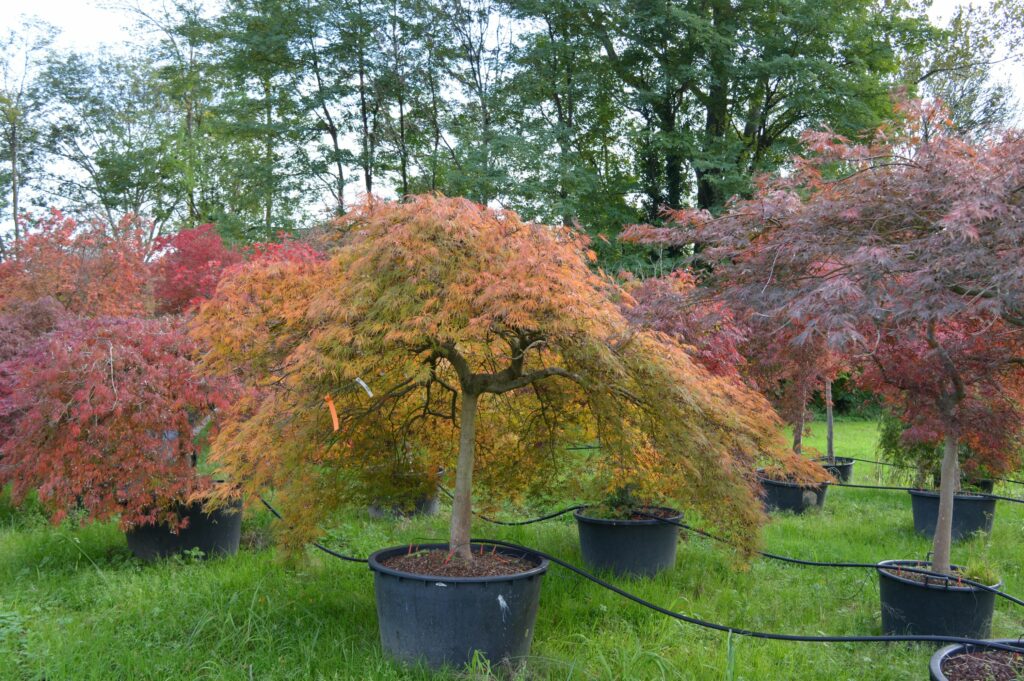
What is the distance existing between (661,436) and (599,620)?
127cm

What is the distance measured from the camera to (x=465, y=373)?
3.91m

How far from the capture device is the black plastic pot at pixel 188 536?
550 cm

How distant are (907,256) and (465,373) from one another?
2.08m

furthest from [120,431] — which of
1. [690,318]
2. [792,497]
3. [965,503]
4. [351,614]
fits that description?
[965,503]

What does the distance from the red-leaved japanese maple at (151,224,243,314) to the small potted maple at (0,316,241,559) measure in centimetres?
634

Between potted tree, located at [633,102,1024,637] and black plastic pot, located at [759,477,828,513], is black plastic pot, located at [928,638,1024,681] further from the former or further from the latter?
black plastic pot, located at [759,477,828,513]

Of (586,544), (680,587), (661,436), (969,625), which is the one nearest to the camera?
(661,436)

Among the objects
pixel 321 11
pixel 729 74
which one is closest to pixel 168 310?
pixel 321 11

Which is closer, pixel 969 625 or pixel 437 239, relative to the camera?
pixel 437 239

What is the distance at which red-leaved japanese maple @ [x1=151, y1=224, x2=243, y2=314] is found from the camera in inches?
466

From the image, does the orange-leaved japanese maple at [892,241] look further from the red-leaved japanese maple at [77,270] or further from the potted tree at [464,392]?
the red-leaved japanese maple at [77,270]

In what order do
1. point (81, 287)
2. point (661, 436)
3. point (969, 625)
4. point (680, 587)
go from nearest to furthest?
point (661, 436), point (969, 625), point (680, 587), point (81, 287)

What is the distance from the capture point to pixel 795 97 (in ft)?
45.4

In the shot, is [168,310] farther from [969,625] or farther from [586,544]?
[969,625]
